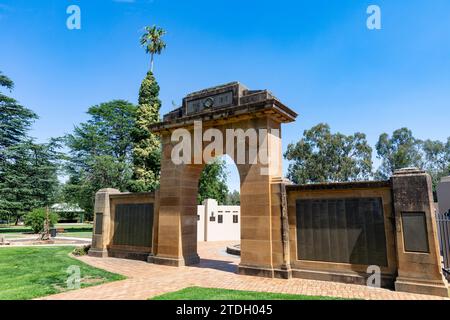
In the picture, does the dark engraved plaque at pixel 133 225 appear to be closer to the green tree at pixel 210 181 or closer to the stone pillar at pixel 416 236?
the stone pillar at pixel 416 236

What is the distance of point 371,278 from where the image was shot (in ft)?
24.2

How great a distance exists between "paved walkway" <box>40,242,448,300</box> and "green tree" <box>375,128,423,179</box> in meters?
45.5

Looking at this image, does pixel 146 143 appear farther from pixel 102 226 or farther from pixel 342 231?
pixel 342 231

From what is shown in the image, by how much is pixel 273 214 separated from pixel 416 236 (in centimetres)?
374

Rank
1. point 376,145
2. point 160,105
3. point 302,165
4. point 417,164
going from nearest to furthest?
point 160,105, point 302,165, point 417,164, point 376,145

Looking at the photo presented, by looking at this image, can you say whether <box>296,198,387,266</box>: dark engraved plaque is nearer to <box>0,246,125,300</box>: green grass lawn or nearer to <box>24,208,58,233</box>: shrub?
<box>0,246,125,300</box>: green grass lawn

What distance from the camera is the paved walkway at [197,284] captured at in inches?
255

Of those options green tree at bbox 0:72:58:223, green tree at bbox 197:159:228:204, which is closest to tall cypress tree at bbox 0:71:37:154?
green tree at bbox 0:72:58:223

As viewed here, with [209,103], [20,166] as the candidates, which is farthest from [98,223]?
[20,166]

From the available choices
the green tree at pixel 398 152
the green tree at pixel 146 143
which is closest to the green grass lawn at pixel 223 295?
the green tree at pixel 146 143

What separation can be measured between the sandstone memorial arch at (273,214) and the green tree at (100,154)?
67.6 ft

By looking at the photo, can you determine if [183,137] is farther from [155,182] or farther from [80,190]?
[80,190]

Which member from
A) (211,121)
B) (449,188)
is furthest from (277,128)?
(449,188)

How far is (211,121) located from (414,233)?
6946 millimetres
